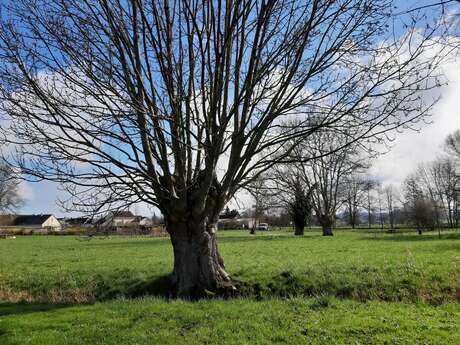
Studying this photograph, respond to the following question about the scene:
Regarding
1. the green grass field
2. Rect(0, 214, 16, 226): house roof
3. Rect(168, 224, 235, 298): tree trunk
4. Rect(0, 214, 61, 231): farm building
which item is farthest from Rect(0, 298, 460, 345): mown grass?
Rect(0, 214, 16, 226): house roof

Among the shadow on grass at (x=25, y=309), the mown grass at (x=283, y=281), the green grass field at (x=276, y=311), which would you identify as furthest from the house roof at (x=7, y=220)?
the shadow on grass at (x=25, y=309)

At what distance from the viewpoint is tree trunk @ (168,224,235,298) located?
10031 millimetres

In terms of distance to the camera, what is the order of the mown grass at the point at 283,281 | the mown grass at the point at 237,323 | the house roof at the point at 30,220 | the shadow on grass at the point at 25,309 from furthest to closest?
the house roof at the point at 30,220 → the mown grass at the point at 283,281 → the shadow on grass at the point at 25,309 → the mown grass at the point at 237,323

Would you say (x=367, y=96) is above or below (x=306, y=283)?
above

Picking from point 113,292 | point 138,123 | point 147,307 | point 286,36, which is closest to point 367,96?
point 286,36

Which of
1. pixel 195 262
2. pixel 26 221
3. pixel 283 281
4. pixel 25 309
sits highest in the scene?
pixel 26 221

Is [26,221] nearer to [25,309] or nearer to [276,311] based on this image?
[25,309]

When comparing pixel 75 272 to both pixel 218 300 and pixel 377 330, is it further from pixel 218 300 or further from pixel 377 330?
pixel 377 330

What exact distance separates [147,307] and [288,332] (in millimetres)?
3357

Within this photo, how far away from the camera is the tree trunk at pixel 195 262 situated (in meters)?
10.0

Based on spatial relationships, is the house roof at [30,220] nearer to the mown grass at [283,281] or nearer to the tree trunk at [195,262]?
the mown grass at [283,281]

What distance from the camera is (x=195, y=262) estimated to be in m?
10.1

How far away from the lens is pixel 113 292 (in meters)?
13.1

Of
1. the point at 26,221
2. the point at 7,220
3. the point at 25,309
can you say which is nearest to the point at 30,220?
the point at 26,221
